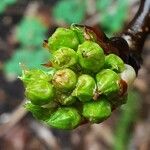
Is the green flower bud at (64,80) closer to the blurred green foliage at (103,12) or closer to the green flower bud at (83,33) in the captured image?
the green flower bud at (83,33)

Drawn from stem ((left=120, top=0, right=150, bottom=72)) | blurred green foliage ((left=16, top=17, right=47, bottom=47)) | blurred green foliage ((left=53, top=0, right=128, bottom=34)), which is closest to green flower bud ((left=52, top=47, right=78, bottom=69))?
stem ((left=120, top=0, right=150, bottom=72))

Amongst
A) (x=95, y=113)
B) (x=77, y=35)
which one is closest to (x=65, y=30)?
(x=77, y=35)

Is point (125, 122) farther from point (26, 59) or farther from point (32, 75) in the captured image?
point (32, 75)

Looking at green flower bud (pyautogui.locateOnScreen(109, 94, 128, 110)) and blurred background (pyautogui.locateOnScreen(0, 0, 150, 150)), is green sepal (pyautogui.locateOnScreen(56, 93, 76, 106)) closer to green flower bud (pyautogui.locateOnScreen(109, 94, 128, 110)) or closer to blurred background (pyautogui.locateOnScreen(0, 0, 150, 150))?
green flower bud (pyautogui.locateOnScreen(109, 94, 128, 110))

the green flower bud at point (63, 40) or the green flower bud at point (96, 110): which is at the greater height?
the green flower bud at point (63, 40)

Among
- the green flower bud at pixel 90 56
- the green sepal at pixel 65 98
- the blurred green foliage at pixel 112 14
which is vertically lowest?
the blurred green foliage at pixel 112 14

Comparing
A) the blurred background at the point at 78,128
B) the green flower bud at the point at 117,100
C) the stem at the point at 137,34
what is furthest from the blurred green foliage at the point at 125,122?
the green flower bud at the point at 117,100
